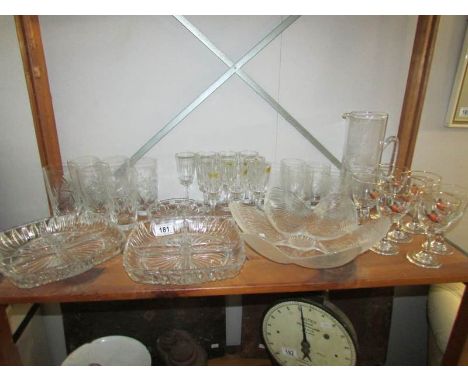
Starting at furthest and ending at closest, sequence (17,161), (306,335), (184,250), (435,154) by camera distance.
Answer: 1. (435,154)
2. (17,161)
3. (306,335)
4. (184,250)

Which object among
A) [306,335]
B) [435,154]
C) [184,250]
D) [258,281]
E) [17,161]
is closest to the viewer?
[258,281]

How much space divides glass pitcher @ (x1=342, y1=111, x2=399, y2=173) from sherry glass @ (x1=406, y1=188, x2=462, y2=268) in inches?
9.0

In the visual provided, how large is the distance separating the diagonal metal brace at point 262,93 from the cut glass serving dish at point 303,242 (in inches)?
12.6

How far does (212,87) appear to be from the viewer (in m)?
0.93

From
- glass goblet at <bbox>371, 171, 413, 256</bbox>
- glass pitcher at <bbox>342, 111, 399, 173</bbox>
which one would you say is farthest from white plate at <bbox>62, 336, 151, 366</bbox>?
glass pitcher at <bbox>342, 111, 399, 173</bbox>

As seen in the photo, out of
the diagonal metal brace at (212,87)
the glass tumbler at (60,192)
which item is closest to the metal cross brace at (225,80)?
the diagonal metal brace at (212,87)

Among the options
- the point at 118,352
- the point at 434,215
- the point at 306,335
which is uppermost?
the point at 434,215

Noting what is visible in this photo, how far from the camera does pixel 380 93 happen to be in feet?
3.25

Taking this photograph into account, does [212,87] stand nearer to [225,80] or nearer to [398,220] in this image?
[225,80]

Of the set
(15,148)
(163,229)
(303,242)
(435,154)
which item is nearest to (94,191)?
(163,229)

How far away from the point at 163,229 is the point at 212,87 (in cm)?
46

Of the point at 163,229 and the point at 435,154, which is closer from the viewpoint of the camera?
the point at 163,229
